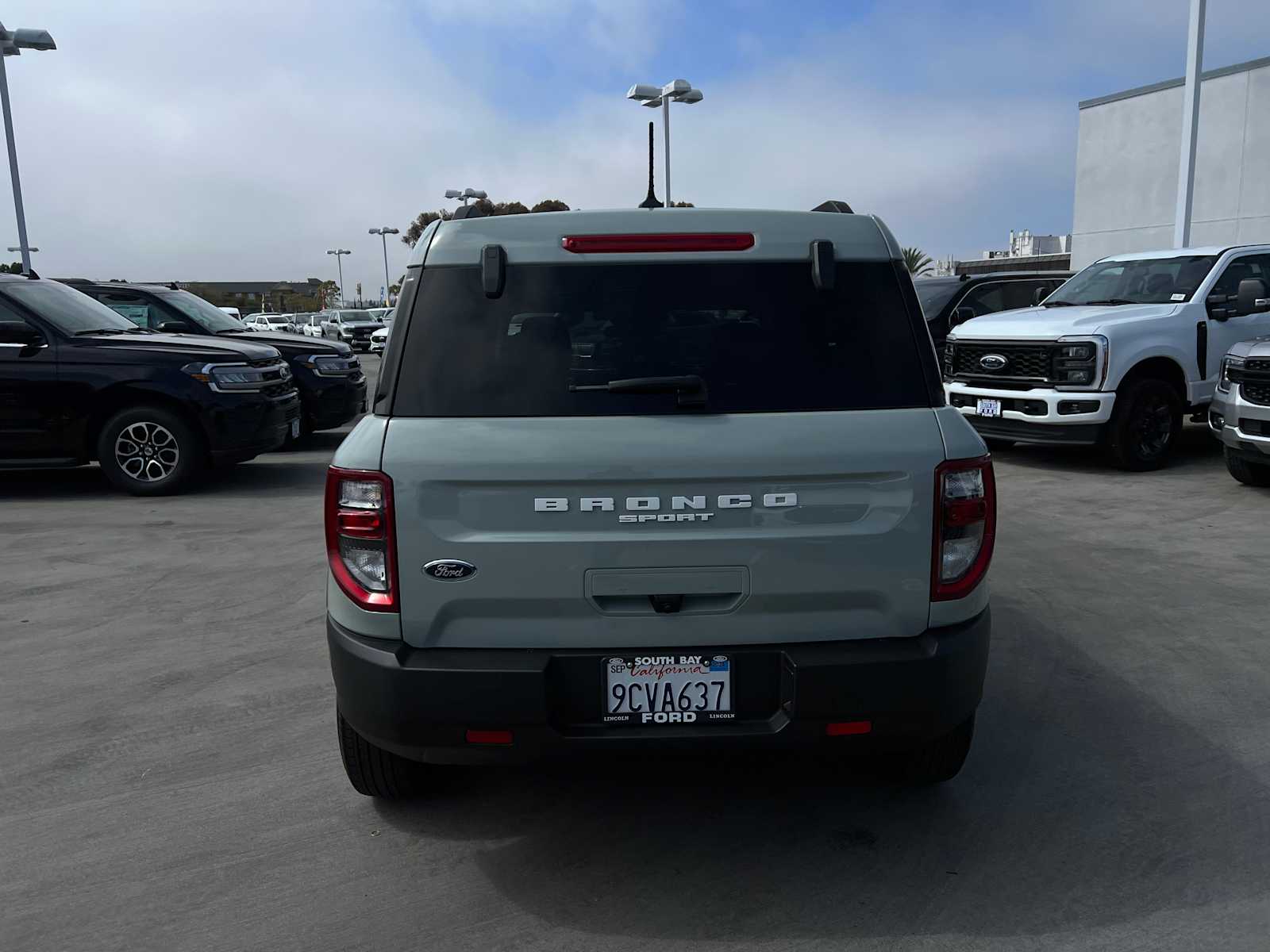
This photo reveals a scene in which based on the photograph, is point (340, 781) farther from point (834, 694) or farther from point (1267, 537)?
point (1267, 537)

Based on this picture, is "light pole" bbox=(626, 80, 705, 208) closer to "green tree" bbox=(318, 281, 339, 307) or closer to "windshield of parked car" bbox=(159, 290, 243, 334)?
"windshield of parked car" bbox=(159, 290, 243, 334)

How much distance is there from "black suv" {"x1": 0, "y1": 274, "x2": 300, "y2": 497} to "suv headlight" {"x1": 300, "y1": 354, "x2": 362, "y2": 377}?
2.37 metres

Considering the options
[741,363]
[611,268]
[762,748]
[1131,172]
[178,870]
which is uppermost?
[1131,172]

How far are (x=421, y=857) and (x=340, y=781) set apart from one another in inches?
26.0

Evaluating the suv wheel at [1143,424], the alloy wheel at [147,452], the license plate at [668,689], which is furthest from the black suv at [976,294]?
the license plate at [668,689]

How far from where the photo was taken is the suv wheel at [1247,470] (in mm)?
8859

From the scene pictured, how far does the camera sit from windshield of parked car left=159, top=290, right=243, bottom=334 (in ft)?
39.9

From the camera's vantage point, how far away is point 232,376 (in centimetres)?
918

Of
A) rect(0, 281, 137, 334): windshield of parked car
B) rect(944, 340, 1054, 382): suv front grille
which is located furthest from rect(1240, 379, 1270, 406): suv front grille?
rect(0, 281, 137, 334): windshield of parked car

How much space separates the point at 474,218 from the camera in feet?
10.3

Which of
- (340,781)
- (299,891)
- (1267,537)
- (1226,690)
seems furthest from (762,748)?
(1267,537)

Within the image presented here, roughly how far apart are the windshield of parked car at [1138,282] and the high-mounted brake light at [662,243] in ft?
29.1

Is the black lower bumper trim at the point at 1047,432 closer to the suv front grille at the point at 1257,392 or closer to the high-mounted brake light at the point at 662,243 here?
the suv front grille at the point at 1257,392

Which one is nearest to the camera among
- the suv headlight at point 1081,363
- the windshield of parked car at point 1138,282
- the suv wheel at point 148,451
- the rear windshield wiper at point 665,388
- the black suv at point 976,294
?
the rear windshield wiper at point 665,388
